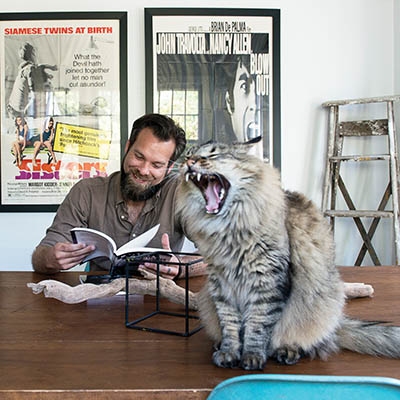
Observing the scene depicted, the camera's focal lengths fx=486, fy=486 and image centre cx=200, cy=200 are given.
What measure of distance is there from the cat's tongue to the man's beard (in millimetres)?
1226

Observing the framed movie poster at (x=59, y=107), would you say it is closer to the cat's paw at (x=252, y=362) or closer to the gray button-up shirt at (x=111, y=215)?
the gray button-up shirt at (x=111, y=215)

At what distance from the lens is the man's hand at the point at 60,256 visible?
1.65 meters

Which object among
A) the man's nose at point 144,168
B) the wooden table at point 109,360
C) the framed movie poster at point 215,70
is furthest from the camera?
the framed movie poster at point 215,70

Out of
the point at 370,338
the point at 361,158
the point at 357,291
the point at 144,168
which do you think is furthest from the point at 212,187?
the point at 361,158

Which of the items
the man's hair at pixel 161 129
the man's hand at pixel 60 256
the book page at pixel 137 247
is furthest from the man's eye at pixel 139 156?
the book page at pixel 137 247

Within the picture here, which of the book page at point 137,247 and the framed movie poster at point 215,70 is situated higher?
the framed movie poster at point 215,70

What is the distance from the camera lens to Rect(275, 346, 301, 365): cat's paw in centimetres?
87

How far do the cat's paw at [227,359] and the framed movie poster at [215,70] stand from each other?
2248 millimetres

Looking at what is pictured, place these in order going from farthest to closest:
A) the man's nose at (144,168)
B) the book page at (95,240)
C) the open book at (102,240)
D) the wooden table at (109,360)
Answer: the man's nose at (144,168) → the book page at (95,240) → the open book at (102,240) → the wooden table at (109,360)

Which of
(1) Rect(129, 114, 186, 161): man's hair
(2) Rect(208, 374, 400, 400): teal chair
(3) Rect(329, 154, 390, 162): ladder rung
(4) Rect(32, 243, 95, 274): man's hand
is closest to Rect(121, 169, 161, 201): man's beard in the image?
(1) Rect(129, 114, 186, 161): man's hair

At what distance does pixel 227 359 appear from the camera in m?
0.84

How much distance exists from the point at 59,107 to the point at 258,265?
2495mm

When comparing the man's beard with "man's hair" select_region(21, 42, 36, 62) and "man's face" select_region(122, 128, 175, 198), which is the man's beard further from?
"man's hair" select_region(21, 42, 36, 62)

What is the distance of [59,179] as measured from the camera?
305 centimetres
